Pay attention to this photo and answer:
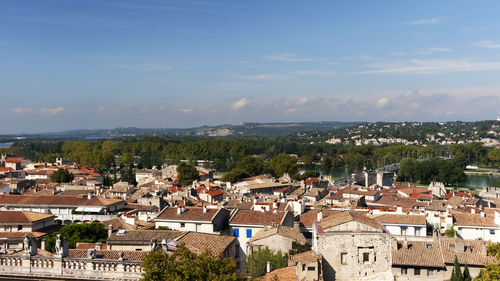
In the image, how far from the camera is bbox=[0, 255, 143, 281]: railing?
1182 cm

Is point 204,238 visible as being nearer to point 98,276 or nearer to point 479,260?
point 98,276

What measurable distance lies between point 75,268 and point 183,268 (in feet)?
8.64

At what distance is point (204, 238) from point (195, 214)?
29.1 ft

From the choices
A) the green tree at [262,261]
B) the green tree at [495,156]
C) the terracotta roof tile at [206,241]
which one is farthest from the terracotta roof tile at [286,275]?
the green tree at [495,156]

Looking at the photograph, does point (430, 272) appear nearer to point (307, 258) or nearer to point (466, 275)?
point (466, 275)

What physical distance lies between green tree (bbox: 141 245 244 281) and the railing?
0.60 m

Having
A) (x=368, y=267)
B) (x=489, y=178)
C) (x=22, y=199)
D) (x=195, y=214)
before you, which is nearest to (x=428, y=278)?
(x=368, y=267)

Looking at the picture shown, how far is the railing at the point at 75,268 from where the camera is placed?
38.8ft

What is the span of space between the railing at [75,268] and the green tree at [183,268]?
60 cm

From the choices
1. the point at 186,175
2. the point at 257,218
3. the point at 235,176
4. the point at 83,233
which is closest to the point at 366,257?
the point at 257,218

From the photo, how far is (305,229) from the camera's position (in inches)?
1188

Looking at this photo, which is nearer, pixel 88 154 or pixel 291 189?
pixel 291 189

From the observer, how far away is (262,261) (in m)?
22.3

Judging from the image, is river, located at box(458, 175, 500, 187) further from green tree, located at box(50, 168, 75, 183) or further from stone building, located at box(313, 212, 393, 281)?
stone building, located at box(313, 212, 393, 281)
